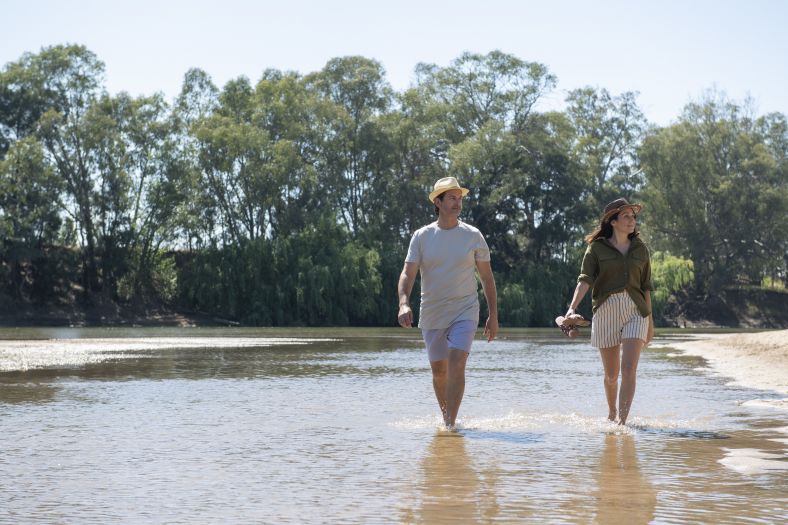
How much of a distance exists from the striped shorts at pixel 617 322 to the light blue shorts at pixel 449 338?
0.98 meters

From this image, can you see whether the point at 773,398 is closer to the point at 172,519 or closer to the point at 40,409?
the point at 40,409

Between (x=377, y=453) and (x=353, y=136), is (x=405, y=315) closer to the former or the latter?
(x=377, y=453)

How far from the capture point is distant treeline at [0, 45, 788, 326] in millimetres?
59188

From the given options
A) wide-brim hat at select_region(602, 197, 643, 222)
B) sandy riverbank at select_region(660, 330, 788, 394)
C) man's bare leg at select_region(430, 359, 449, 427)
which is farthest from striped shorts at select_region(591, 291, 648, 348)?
sandy riverbank at select_region(660, 330, 788, 394)

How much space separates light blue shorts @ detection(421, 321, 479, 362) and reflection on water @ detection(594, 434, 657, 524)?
1.57 m

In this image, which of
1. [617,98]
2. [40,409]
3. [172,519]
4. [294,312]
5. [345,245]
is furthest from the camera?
[617,98]

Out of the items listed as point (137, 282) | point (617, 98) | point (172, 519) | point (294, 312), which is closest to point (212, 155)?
point (137, 282)

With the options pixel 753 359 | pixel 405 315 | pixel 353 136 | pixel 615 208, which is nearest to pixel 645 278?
pixel 615 208

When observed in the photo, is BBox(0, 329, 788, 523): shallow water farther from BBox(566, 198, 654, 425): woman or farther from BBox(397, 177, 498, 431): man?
BBox(397, 177, 498, 431): man

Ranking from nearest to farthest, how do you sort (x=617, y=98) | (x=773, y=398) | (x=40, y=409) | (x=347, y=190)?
1. (x=40, y=409)
2. (x=773, y=398)
3. (x=347, y=190)
4. (x=617, y=98)

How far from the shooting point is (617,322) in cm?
909

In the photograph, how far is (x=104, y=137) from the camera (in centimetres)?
6184

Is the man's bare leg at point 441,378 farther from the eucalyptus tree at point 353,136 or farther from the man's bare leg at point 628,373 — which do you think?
the eucalyptus tree at point 353,136

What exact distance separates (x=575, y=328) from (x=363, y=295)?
4819cm
